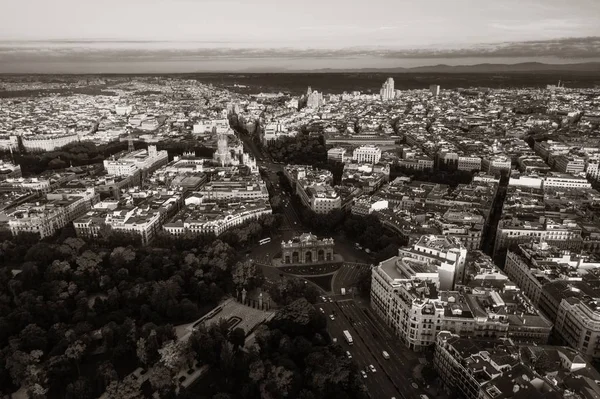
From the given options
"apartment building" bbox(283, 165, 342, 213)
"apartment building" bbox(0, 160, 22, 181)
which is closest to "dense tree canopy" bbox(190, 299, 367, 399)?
"apartment building" bbox(283, 165, 342, 213)

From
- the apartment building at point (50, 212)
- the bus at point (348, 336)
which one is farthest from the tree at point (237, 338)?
the apartment building at point (50, 212)

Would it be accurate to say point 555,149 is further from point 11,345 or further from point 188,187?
point 11,345

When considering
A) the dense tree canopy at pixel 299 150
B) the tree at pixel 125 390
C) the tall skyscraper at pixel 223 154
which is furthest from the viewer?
the dense tree canopy at pixel 299 150

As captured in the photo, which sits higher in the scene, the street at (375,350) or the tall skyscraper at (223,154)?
the tall skyscraper at (223,154)

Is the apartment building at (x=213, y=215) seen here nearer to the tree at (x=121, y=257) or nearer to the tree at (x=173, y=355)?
the tree at (x=121, y=257)

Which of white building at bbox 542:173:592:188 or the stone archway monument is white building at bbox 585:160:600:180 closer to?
white building at bbox 542:173:592:188

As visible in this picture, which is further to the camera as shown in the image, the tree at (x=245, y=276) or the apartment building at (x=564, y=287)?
the tree at (x=245, y=276)

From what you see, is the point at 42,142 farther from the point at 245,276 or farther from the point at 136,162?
the point at 245,276
